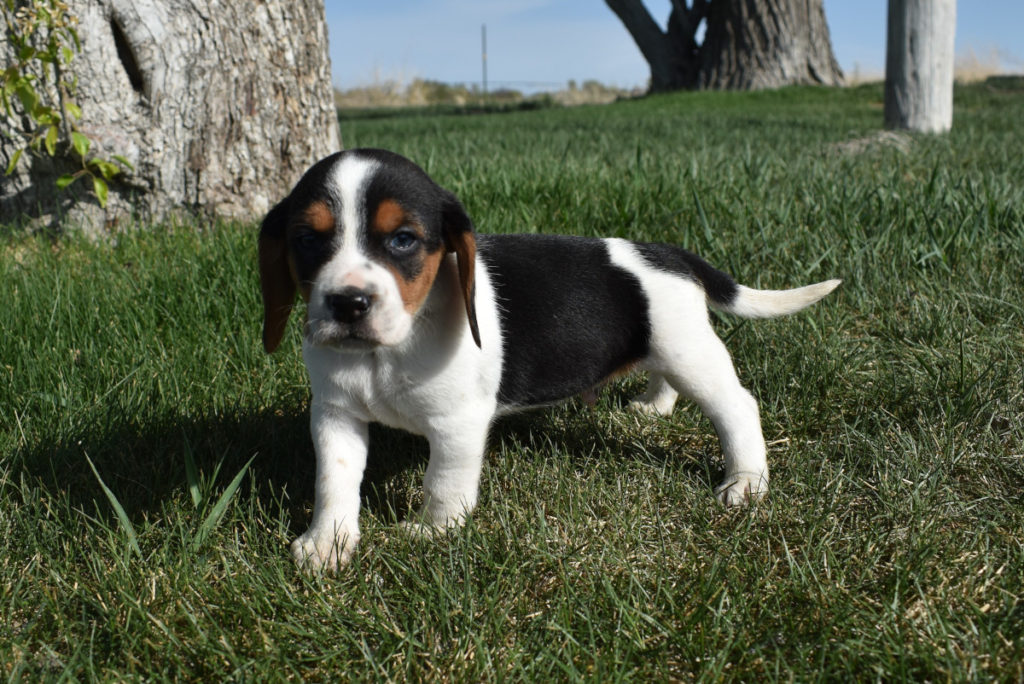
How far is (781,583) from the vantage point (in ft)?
6.60

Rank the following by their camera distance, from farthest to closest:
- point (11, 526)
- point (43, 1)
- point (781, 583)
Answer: point (43, 1)
point (11, 526)
point (781, 583)

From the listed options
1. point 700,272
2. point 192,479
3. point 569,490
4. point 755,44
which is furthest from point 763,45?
point 192,479

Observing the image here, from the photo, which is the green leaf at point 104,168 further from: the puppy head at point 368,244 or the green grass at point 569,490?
the puppy head at point 368,244

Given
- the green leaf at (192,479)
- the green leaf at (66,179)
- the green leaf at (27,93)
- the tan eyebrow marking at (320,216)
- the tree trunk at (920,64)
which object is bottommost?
the green leaf at (192,479)

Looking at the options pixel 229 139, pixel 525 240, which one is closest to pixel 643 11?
pixel 229 139

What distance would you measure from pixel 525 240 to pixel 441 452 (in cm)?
76

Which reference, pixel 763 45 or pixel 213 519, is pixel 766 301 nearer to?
Result: pixel 213 519

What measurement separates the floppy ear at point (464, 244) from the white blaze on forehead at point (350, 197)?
0.79ft

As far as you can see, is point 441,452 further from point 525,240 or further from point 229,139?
point 229,139

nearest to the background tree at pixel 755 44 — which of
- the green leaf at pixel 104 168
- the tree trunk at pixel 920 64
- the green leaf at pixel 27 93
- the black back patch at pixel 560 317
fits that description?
the tree trunk at pixel 920 64

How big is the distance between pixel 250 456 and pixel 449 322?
0.90 metres

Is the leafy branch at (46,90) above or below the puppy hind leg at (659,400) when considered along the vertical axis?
above

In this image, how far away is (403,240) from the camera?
2.07m

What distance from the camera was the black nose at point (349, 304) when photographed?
1.91 m
